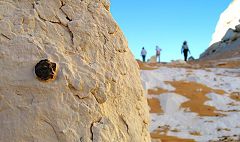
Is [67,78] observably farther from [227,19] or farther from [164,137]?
[227,19]

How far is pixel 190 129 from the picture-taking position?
11828 mm

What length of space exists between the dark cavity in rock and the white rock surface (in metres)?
53.6

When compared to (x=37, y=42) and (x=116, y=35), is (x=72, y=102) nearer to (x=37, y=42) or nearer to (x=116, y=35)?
(x=37, y=42)

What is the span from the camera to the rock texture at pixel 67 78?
116 inches

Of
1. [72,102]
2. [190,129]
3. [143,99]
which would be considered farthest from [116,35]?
[190,129]

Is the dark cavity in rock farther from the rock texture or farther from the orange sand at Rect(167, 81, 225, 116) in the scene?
the orange sand at Rect(167, 81, 225, 116)

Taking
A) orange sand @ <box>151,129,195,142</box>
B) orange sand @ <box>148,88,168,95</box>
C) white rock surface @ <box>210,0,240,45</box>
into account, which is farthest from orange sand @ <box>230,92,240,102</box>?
white rock surface @ <box>210,0,240,45</box>

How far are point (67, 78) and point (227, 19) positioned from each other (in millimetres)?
56872

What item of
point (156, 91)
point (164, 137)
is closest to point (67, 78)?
point (164, 137)

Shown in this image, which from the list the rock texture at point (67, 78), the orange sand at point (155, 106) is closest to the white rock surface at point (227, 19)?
the orange sand at point (155, 106)

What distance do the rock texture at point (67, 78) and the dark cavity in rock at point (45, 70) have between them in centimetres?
4

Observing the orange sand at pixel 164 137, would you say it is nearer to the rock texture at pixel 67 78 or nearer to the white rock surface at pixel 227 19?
the rock texture at pixel 67 78

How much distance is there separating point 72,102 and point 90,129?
9.6 inches

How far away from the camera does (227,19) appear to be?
5734 cm
